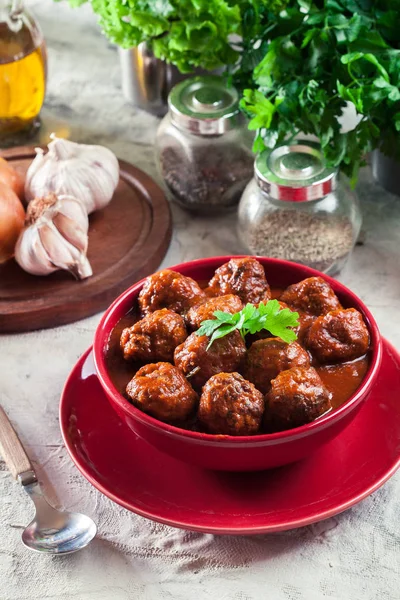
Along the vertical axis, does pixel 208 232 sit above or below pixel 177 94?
below

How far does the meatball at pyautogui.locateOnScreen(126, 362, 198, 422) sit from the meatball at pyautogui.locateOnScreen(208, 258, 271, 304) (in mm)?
250

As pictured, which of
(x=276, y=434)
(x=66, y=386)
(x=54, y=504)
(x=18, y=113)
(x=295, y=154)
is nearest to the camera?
(x=276, y=434)

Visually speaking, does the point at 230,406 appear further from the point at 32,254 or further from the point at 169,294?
the point at 32,254

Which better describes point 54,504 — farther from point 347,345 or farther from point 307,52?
point 307,52

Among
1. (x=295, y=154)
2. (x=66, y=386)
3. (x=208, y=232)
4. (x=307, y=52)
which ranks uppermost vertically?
(x=307, y=52)

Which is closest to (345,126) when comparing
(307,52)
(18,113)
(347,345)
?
(307,52)

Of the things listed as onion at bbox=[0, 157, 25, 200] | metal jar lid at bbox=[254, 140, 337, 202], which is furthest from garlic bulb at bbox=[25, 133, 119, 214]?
metal jar lid at bbox=[254, 140, 337, 202]

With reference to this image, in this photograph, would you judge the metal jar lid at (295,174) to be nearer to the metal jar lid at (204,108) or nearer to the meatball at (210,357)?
the metal jar lid at (204,108)

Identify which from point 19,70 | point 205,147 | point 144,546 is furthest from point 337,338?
point 19,70

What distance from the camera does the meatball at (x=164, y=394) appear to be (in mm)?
1326

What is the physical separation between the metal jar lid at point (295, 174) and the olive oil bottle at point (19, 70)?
765 millimetres

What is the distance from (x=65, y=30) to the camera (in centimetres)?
299

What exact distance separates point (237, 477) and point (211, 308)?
0.97ft

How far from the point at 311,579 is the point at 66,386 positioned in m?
0.58
